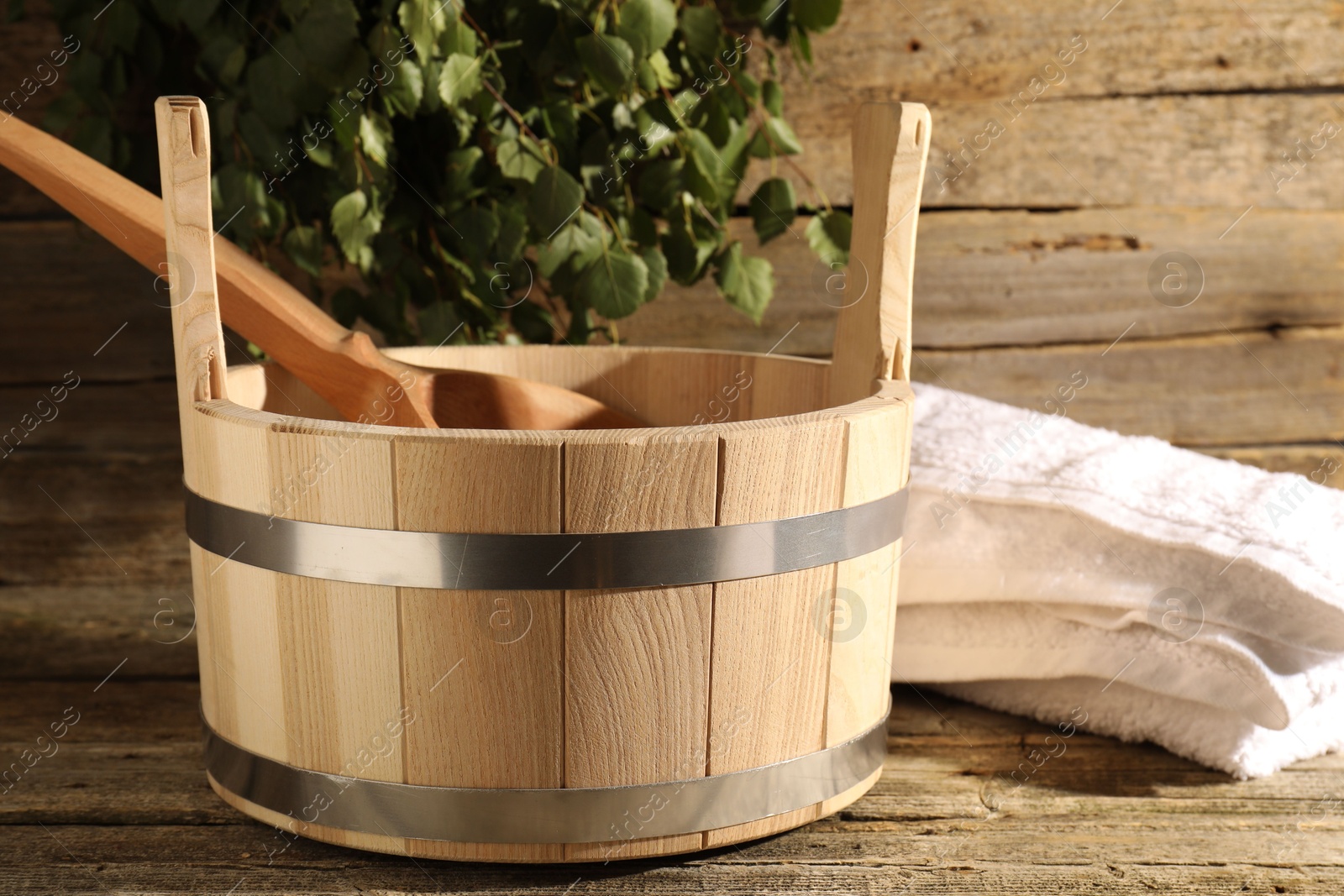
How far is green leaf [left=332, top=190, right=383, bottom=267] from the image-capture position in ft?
4.00

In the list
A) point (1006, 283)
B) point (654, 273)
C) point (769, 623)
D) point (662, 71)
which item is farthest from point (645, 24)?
point (1006, 283)

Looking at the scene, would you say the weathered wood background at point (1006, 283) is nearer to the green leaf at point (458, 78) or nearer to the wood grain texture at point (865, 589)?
the wood grain texture at point (865, 589)

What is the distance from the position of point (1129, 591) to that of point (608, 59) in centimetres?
74

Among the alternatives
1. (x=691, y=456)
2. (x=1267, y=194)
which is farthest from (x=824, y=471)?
(x=1267, y=194)

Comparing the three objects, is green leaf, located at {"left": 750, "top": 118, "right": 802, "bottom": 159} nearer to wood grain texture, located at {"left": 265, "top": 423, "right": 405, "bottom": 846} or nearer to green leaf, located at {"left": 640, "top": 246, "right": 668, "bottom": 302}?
green leaf, located at {"left": 640, "top": 246, "right": 668, "bottom": 302}

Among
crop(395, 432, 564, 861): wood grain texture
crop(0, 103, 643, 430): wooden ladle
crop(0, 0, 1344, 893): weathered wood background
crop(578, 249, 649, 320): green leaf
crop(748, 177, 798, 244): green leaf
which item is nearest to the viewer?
crop(395, 432, 564, 861): wood grain texture

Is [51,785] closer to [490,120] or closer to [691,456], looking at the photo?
[691,456]

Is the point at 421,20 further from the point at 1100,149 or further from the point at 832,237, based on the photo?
the point at 1100,149

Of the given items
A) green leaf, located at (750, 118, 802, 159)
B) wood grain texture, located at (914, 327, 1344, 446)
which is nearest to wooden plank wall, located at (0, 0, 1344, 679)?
wood grain texture, located at (914, 327, 1344, 446)

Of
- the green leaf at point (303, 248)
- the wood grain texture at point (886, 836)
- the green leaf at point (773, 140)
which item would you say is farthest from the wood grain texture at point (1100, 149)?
the wood grain texture at point (886, 836)

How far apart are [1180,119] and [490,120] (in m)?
0.98

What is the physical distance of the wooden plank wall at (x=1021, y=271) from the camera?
5.15 feet

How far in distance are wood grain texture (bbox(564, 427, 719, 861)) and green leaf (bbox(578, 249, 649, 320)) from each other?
1.50ft

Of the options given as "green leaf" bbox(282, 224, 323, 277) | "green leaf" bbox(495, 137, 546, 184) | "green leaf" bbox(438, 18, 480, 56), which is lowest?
"green leaf" bbox(282, 224, 323, 277)
